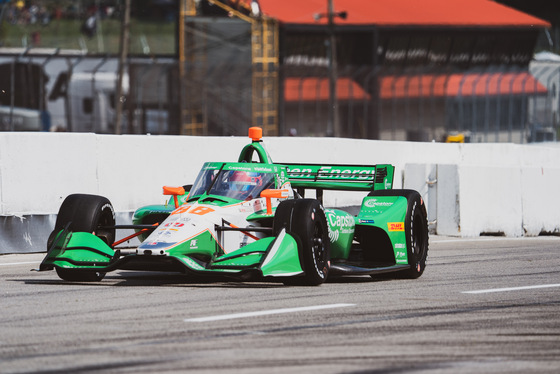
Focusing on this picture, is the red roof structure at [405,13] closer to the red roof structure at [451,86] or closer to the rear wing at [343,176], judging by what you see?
the red roof structure at [451,86]

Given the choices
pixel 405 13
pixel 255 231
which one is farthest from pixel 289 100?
pixel 255 231

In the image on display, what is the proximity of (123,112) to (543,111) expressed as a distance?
15471mm

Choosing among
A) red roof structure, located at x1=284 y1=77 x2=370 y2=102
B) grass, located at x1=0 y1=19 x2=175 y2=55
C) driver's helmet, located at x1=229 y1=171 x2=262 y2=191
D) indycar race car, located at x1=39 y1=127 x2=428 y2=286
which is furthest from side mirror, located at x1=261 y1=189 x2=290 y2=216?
grass, located at x1=0 y1=19 x2=175 y2=55

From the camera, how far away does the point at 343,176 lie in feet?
42.1

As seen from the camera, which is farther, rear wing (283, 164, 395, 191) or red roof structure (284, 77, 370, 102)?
red roof structure (284, 77, 370, 102)

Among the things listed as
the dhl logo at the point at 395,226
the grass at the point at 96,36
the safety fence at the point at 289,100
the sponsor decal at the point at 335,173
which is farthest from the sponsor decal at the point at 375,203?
the grass at the point at 96,36

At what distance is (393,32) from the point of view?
2276 inches

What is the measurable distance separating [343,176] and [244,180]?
1766mm

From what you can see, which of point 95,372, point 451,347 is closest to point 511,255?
point 451,347

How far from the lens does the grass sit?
6306 centimetres

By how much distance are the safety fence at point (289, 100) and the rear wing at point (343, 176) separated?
30440mm

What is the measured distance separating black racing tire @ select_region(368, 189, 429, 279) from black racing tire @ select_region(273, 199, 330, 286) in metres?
1.36

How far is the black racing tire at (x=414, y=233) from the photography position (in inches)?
473

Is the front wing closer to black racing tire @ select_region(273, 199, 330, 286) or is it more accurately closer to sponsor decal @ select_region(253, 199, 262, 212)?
black racing tire @ select_region(273, 199, 330, 286)
